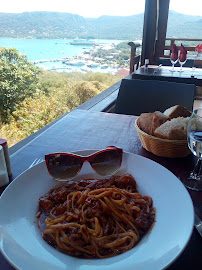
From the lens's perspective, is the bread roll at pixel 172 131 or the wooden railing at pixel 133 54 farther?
the wooden railing at pixel 133 54

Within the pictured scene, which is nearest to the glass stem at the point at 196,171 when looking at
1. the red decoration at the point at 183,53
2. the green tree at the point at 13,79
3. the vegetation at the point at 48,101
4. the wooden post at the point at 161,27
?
the red decoration at the point at 183,53

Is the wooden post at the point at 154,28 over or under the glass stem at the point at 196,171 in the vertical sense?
over

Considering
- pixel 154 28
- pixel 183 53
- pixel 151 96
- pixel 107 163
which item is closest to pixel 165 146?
pixel 107 163

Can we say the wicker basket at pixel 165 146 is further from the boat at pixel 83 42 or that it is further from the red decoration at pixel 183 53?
the boat at pixel 83 42

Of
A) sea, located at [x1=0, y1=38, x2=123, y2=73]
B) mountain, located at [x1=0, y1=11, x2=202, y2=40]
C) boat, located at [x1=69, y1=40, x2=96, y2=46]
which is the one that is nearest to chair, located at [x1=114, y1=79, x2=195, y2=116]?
mountain, located at [x1=0, y1=11, x2=202, y2=40]

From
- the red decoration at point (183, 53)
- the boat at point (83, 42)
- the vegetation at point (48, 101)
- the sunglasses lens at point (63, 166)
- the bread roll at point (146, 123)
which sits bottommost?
the vegetation at point (48, 101)

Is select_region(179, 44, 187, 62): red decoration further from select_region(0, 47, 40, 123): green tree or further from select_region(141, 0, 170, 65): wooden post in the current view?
select_region(0, 47, 40, 123): green tree

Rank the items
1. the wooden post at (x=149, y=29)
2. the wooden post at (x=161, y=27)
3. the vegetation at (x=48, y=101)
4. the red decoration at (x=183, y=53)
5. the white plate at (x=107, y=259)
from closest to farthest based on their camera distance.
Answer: the white plate at (x=107, y=259)
the red decoration at (x=183, y=53)
the wooden post at (x=149, y=29)
the wooden post at (x=161, y=27)
the vegetation at (x=48, y=101)
